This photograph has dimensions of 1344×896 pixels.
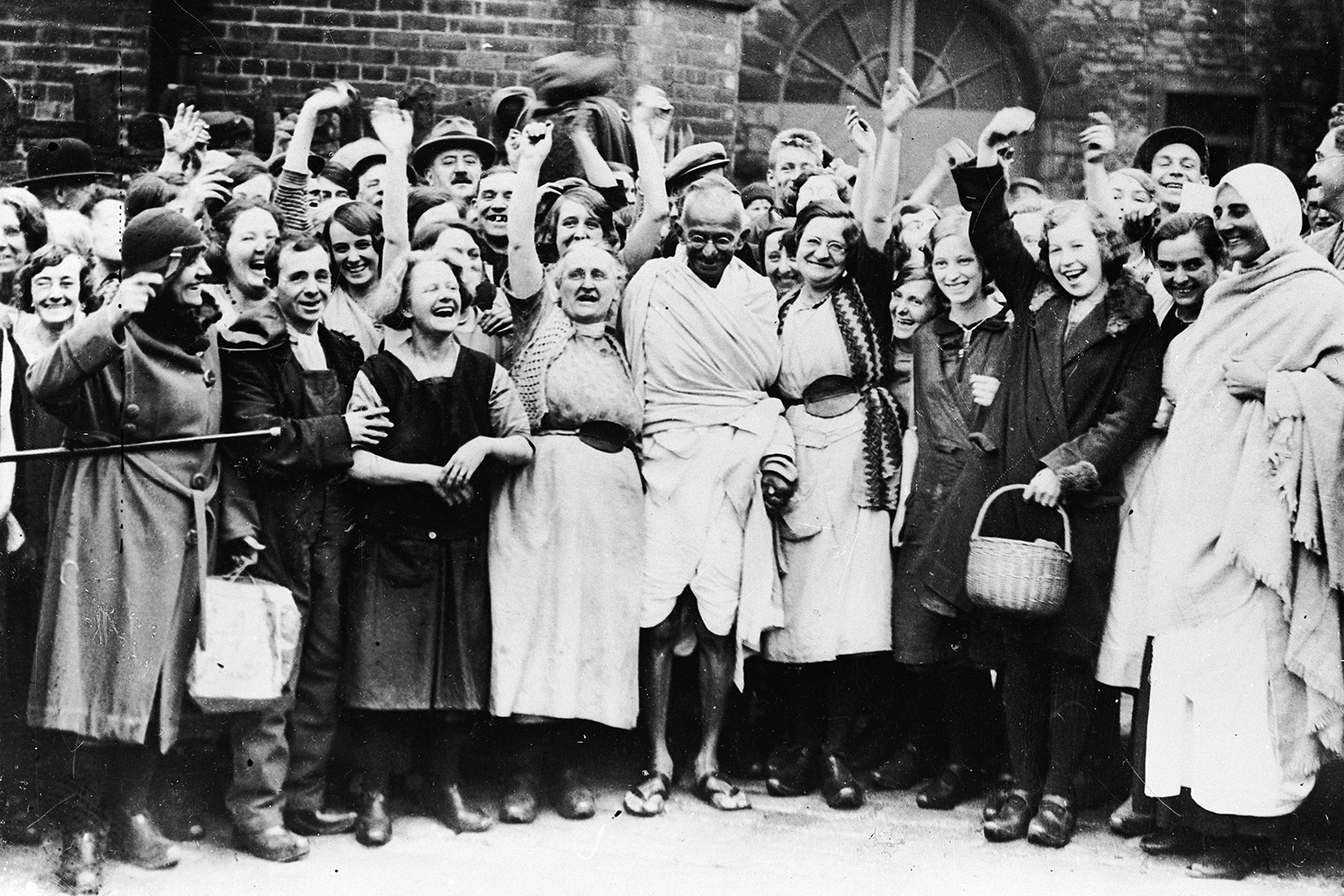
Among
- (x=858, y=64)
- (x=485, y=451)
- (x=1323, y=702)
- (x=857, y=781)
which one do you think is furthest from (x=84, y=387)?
(x=858, y=64)

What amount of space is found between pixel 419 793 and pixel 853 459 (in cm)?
206

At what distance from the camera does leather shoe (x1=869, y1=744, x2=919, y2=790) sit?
19.7 feet

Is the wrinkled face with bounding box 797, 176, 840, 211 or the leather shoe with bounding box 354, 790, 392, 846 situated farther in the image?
the wrinkled face with bounding box 797, 176, 840, 211

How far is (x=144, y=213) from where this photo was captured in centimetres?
504

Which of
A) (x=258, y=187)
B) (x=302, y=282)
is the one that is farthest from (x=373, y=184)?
(x=302, y=282)

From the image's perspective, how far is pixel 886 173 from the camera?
5.85 meters

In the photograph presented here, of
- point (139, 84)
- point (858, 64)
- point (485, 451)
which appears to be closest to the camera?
point (485, 451)

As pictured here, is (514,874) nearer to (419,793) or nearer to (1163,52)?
(419,793)

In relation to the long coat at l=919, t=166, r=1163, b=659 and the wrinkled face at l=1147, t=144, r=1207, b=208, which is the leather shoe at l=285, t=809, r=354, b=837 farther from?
the wrinkled face at l=1147, t=144, r=1207, b=208

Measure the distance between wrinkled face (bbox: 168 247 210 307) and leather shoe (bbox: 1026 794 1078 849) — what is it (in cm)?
341

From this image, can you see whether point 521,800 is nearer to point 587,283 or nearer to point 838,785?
point 838,785

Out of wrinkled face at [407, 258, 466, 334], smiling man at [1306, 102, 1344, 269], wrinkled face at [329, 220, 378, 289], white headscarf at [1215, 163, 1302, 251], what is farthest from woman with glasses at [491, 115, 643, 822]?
smiling man at [1306, 102, 1344, 269]

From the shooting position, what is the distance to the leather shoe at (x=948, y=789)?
5.84 m

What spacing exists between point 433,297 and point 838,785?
2.37 m
